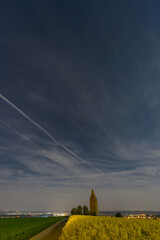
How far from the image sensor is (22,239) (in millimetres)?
21469

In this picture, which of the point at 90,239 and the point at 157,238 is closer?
the point at 157,238

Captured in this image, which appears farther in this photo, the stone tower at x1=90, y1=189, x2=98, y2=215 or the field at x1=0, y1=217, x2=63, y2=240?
the stone tower at x1=90, y1=189, x2=98, y2=215

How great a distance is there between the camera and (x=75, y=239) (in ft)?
18.9

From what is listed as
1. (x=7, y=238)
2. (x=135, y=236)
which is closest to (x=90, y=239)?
(x=135, y=236)

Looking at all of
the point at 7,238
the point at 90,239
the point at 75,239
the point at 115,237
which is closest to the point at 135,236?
the point at 115,237

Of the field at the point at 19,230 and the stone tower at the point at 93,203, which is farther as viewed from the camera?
the stone tower at the point at 93,203

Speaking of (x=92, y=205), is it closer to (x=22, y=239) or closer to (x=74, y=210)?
(x=74, y=210)

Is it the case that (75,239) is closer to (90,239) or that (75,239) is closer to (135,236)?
(90,239)

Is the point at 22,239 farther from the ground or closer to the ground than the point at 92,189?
closer to the ground

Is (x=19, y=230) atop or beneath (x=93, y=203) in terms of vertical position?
beneath

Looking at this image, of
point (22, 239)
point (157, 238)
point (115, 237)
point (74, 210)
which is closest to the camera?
point (157, 238)

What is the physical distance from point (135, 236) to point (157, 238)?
847 mm

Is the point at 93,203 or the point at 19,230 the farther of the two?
the point at 93,203

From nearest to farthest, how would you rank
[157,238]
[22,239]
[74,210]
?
[157,238] < [22,239] < [74,210]
